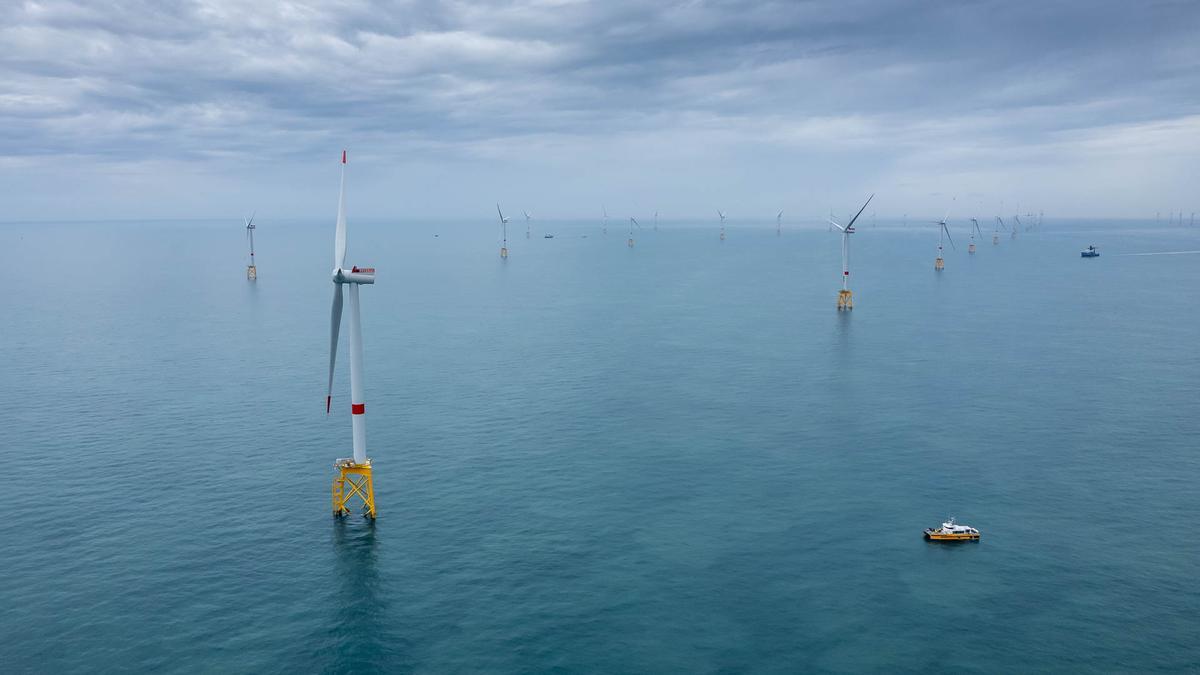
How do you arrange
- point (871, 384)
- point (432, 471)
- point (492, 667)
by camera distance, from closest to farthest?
point (492, 667) < point (432, 471) < point (871, 384)

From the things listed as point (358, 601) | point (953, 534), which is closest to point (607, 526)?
point (358, 601)

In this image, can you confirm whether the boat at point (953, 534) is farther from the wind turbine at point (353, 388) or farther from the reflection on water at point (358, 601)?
the wind turbine at point (353, 388)

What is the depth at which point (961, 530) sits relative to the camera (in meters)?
92.1

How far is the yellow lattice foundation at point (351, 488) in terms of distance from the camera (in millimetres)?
98188

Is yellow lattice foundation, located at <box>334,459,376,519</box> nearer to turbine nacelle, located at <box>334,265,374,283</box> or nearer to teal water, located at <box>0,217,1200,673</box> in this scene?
teal water, located at <box>0,217,1200,673</box>

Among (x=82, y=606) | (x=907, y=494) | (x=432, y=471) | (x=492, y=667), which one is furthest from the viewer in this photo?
(x=432, y=471)

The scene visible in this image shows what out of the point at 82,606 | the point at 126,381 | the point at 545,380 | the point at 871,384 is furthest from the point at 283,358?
the point at 871,384

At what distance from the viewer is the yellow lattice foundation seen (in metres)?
98.2

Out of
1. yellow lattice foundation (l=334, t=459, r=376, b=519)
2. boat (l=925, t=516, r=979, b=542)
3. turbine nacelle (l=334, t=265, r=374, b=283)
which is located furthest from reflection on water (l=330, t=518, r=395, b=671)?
boat (l=925, t=516, r=979, b=542)

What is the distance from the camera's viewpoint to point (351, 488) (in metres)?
104

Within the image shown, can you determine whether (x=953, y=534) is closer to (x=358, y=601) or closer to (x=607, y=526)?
(x=607, y=526)

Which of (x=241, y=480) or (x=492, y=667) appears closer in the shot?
(x=492, y=667)

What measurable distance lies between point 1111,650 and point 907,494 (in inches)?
1391

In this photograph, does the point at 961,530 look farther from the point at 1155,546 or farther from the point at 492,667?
the point at 492,667
